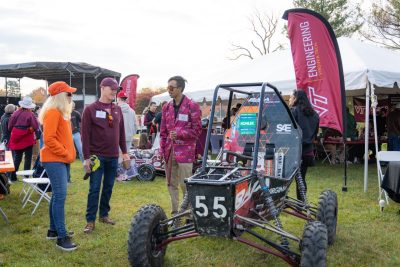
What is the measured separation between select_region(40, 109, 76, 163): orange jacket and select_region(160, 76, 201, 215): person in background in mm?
1213

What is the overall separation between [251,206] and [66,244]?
197cm

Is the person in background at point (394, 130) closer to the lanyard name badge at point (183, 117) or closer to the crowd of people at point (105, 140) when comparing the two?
the crowd of people at point (105, 140)

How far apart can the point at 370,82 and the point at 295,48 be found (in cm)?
165

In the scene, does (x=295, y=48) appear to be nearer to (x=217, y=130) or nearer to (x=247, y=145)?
(x=247, y=145)

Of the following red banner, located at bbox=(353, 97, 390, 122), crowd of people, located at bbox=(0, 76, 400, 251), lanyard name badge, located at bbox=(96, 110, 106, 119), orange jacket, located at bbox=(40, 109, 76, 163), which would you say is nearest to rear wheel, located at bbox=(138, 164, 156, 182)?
crowd of people, located at bbox=(0, 76, 400, 251)

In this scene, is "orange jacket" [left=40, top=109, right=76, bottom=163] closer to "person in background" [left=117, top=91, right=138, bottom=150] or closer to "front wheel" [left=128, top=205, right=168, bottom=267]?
"front wheel" [left=128, top=205, right=168, bottom=267]

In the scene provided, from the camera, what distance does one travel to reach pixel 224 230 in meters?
3.01

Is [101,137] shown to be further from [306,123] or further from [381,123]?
[381,123]

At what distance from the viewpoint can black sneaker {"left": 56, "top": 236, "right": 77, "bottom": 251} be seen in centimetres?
417

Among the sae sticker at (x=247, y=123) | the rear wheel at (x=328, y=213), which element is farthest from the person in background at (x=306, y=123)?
the rear wheel at (x=328, y=213)

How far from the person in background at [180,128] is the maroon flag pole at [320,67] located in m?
2.91

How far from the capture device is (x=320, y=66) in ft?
23.2

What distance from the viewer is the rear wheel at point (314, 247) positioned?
9.78 ft

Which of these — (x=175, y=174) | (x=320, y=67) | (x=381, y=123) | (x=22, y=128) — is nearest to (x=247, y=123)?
(x=175, y=174)
